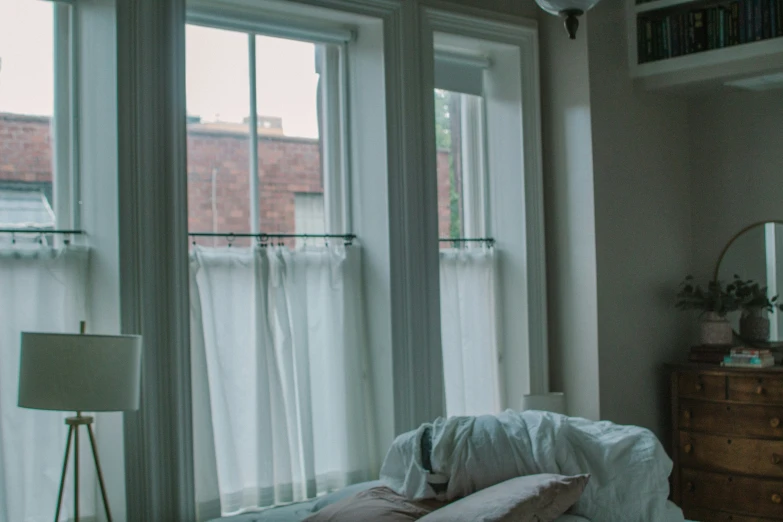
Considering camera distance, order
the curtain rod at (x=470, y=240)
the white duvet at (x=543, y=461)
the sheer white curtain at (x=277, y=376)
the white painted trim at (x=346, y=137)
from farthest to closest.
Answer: the curtain rod at (x=470, y=240) < the white painted trim at (x=346, y=137) < the sheer white curtain at (x=277, y=376) < the white duvet at (x=543, y=461)

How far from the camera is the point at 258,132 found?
3.60m

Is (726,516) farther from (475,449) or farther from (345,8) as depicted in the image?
(345,8)

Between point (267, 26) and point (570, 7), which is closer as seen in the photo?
point (570, 7)

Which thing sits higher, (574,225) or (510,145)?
(510,145)

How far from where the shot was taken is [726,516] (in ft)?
13.1

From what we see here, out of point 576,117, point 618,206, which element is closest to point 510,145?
point 576,117

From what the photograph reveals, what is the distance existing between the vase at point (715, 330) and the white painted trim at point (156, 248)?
2.67 m

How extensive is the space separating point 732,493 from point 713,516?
16cm

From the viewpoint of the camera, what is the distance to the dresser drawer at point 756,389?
12.7 feet

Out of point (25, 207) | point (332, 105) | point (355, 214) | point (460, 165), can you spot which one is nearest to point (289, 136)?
point (332, 105)

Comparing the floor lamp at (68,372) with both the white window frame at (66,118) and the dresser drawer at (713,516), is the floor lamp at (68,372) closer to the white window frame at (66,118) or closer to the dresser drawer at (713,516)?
the white window frame at (66,118)

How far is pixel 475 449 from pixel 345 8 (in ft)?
6.59

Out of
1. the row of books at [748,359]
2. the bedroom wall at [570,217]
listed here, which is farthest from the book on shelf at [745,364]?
the bedroom wall at [570,217]

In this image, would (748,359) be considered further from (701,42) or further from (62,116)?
(62,116)
